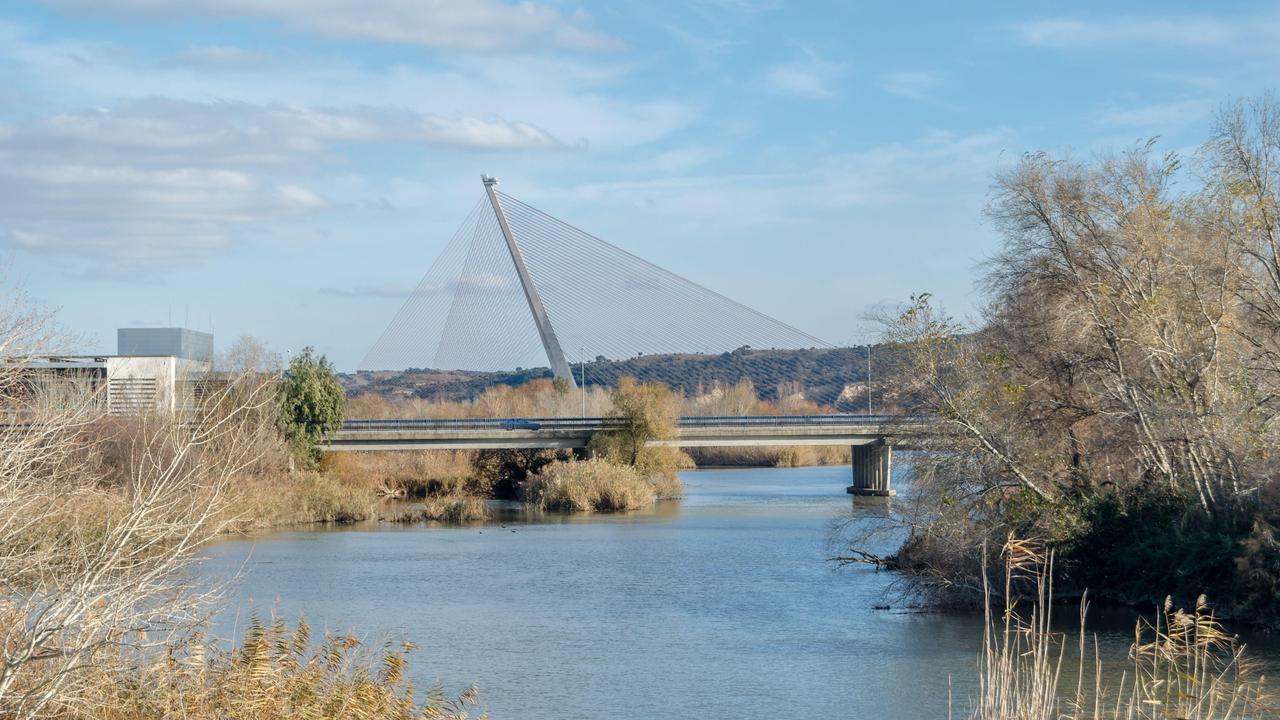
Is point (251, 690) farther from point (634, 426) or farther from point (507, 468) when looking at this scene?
point (507, 468)

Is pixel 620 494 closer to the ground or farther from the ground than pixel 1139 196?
closer to the ground

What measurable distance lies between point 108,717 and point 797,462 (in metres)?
70.0

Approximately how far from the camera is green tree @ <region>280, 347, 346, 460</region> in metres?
43.8

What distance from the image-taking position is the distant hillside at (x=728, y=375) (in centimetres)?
7725

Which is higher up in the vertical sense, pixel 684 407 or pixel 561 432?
pixel 684 407

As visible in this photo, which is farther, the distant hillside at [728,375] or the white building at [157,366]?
the distant hillside at [728,375]

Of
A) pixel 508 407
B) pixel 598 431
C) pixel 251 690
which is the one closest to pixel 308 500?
pixel 598 431

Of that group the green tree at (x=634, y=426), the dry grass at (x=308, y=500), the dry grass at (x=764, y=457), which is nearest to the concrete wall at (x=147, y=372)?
the dry grass at (x=308, y=500)

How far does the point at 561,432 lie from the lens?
48.1 m

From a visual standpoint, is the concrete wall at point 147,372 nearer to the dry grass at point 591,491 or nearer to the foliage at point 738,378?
the dry grass at point 591,491

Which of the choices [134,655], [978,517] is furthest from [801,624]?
[134,655]

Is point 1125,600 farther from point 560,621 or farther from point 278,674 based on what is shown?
point 278,674

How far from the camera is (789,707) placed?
1479cm

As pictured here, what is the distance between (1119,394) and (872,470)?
32.0 metres
